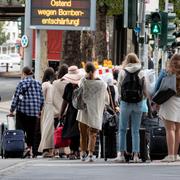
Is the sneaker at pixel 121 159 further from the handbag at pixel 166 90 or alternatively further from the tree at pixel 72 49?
the tree at pixel 72 49

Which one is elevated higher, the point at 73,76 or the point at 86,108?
the point at 73,76

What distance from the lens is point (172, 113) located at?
17.0 m

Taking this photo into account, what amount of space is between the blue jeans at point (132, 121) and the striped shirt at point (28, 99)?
258cm

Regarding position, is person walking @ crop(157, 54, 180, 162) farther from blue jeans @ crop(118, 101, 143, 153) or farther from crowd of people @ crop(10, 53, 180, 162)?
blue jeans @ crop(118, 101, 143, 153)

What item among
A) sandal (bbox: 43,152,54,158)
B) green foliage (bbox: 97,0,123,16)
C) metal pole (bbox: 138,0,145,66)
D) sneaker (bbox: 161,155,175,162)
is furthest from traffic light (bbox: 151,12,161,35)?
sneaker (bbox: 161,155,175,162)

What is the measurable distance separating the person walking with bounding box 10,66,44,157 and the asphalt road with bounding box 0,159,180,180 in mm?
2215

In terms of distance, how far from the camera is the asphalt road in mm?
13828

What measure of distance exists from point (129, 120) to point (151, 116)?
1.34 meters

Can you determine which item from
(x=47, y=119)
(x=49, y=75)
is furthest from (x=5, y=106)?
(x=47, y=119)

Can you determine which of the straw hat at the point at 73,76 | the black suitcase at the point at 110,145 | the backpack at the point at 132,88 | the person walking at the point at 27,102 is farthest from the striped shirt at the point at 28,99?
the backpack at the point at 132,88

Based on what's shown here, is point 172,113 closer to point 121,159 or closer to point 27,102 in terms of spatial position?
point 121,159

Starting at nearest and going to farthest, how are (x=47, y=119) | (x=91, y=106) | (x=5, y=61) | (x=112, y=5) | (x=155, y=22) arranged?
(x=91, y=106) → (x=47, y=119) → (x=155, y=22) → (x=112, y=5) → (x=5, y=61)

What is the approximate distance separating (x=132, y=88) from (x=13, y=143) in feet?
10.1

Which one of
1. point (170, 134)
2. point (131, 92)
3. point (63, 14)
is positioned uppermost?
point (63, 14)
